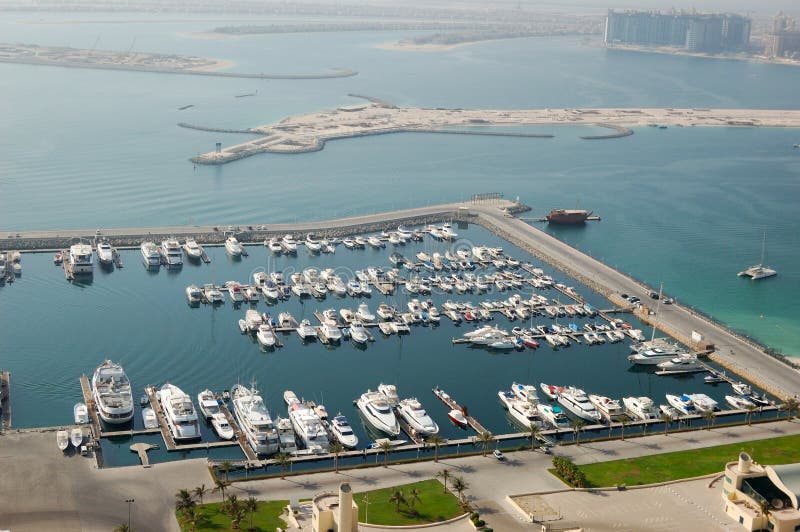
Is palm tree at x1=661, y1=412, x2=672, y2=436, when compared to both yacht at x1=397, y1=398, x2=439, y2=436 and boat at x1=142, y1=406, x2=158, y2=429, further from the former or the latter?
boat at x1=142, y1=406, x2=158, y2=429

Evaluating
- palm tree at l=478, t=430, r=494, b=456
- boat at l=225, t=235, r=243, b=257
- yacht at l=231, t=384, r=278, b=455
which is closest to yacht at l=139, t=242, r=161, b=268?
boat at l=225, t=235, r=243, b=257

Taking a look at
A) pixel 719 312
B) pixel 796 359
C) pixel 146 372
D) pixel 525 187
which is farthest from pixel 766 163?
pixel 146 372

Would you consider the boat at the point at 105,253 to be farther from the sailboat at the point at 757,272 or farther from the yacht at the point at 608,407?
the sailboat at the point at 757,272

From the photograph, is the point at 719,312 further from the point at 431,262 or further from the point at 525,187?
the point at 525,187

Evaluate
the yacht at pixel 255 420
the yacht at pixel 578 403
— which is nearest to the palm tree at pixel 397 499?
the yacht at pixel 255 420

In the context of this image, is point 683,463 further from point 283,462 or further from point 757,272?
point 757,272

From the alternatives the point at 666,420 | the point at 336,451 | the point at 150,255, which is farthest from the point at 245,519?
the point at 150,255

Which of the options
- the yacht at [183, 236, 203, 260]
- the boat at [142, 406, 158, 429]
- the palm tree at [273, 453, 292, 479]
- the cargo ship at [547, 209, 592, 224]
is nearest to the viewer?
the palm tree at [273, 453, 292, 479]
